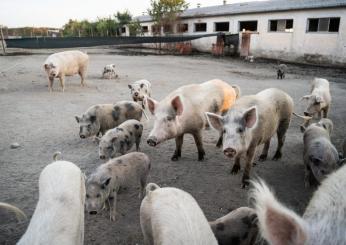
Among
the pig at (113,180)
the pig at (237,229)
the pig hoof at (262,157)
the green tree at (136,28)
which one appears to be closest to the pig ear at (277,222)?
the pig at (237,229)

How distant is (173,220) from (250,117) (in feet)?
6.40

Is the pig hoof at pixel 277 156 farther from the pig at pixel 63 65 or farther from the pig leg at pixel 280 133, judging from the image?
the pig at pixel 63 65

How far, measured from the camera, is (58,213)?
174 centimetres

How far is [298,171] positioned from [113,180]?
258cm

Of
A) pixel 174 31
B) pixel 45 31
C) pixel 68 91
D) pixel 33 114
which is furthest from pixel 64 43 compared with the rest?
pixel 45 31

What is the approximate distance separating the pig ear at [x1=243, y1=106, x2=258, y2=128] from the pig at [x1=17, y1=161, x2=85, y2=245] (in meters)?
1.99

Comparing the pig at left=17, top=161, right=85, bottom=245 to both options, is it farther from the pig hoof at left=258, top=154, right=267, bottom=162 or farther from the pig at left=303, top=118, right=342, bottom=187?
the pig hoof at left=258, top=154, right=267, bottom=162

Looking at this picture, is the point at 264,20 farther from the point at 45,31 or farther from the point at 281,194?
the point at 45,31

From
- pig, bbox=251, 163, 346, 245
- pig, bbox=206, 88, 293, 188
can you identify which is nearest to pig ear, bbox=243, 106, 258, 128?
pig, bbox=206, 88, 293, 188

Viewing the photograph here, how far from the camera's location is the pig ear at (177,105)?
13.3 feet

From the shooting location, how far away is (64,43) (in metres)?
16.2

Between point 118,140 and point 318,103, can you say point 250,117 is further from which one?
point 318,103

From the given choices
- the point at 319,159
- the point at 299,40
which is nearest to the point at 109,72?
the point at 319,159

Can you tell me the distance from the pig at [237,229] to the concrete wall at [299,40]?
15337 millimetres
